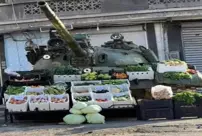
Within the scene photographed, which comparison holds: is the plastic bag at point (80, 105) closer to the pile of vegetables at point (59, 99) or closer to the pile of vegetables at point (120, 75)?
the pile of vegetables at point (59, 99)

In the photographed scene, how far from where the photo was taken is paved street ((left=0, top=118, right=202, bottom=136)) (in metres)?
10.7

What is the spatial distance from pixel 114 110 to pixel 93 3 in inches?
423

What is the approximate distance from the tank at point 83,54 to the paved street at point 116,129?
10.5 feet

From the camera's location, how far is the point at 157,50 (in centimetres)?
2392

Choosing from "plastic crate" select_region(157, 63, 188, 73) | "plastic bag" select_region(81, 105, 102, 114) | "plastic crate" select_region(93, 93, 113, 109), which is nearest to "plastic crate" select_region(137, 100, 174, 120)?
"plastic crate" select_region(93, 93, 113, 109)

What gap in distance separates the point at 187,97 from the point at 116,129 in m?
2.72

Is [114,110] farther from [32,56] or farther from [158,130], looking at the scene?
[32,56]

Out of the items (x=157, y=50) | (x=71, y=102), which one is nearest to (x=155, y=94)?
(x=71, y=102)

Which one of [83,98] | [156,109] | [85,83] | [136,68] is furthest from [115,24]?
A: [156,109]

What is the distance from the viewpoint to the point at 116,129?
1139 cm

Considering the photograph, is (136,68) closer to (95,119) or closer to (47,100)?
(47,100)

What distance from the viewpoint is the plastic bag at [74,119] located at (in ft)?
42.1

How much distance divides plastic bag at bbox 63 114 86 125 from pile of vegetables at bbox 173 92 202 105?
7.02 feet

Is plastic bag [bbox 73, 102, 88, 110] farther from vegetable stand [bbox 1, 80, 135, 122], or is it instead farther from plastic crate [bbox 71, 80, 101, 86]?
plastic crate [bbox 71, 80, 101, 86]
